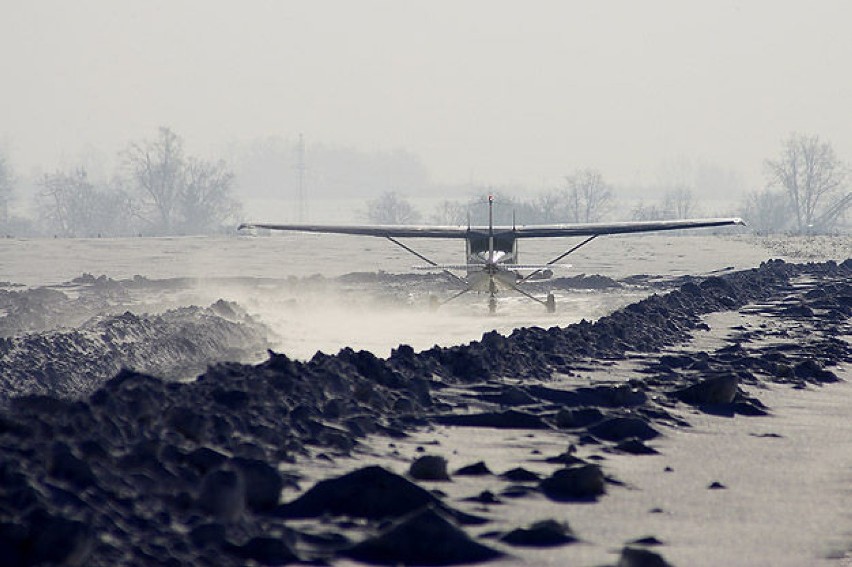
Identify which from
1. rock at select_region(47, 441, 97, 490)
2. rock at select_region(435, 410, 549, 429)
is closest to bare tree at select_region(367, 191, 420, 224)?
rock at select_region(435, 410, 549, 429)

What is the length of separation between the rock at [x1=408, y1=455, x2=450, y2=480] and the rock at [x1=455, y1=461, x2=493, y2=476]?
27cm

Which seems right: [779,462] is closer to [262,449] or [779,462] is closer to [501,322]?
[262,449]

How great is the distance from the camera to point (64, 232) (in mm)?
125312

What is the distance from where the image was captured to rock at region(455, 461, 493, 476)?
9.15 m

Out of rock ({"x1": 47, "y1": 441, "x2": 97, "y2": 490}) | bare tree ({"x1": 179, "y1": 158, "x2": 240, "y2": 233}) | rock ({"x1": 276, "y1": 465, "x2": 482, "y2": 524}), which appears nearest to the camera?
rock ({"x1": 47, "y1": 441, "x2": 97, "y2": 490})

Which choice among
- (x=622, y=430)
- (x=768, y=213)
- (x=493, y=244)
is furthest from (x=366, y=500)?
(x=768, y=213)

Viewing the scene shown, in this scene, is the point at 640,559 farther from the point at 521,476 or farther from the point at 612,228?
the point at 612,228

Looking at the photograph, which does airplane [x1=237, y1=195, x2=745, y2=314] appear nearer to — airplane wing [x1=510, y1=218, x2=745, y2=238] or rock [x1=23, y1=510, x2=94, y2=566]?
airplane wing [x1=510, y1=218, x2=745, y2=238]

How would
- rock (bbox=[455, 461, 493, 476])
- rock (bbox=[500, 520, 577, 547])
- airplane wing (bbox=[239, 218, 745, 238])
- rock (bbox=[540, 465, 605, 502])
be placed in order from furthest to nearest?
1. airplane wing (bbox=[239, 218, 745, 238])
2. rock (bbox=[455, 461, 493, 476])
3. rock (bbox=[540, 465, 605, 502])
4. rock (bbox=[500, 520, 577, 547])

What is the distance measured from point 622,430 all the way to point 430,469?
2594mm

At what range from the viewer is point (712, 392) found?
13.2 meters

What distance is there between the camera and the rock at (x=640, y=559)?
260 inches

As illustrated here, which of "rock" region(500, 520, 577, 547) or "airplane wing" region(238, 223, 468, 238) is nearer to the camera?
"rock" region(500, 520, 577, 547)

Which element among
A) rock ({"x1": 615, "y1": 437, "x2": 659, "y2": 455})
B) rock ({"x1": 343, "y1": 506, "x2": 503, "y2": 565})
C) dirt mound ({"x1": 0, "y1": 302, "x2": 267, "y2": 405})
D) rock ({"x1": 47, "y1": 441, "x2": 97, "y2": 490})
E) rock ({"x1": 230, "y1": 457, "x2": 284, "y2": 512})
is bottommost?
dirt mound ({"x1": 0, "y1": 302, "x2": 267, "y2": 405})
